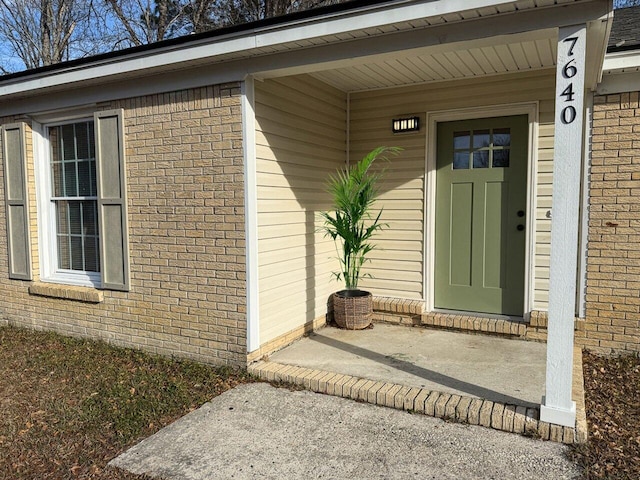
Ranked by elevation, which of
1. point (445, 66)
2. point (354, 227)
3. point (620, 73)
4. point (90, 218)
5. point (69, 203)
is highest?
point (445, 66)

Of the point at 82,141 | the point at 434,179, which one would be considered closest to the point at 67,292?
the point at 82,141

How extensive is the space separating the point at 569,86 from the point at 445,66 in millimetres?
1803

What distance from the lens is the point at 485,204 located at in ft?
16.4

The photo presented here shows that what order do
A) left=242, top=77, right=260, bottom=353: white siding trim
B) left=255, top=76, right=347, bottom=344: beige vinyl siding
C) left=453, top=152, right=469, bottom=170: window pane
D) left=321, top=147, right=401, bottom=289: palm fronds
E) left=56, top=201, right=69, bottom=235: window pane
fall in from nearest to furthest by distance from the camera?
left=242, top=77, right=260, bottom=353: white siding trim → left=255, top=76, right=347, bottom=344: beige vinyl siding → left=321, top=147, right=401, bottom=289: palm fronds → left=453, top=152, right=469, bottom=170: window pane → left=56, top=201, right=69, bottom=235: window pane

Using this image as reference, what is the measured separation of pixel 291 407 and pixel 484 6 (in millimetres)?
2870

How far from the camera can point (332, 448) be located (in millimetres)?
2943

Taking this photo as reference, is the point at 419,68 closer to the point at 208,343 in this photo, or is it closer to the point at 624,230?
the point at 624,230

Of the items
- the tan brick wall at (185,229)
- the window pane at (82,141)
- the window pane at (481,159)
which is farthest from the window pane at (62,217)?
the window pane at (481,159)

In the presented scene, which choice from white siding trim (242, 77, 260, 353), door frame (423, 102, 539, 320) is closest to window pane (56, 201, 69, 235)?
white siding trim (242, 77, 260, 353)

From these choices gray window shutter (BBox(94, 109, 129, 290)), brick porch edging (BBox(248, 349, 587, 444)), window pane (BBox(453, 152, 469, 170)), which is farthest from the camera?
window pane (BBox(453, 152, 469, 170))

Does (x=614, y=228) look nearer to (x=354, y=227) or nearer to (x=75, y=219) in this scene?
(x=354, y=227)

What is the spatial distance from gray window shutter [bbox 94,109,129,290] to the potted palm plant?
198 cm

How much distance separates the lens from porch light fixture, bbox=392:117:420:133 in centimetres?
515

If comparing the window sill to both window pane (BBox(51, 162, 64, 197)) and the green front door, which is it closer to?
window pane (BBox(51, 162, 64, 197))
